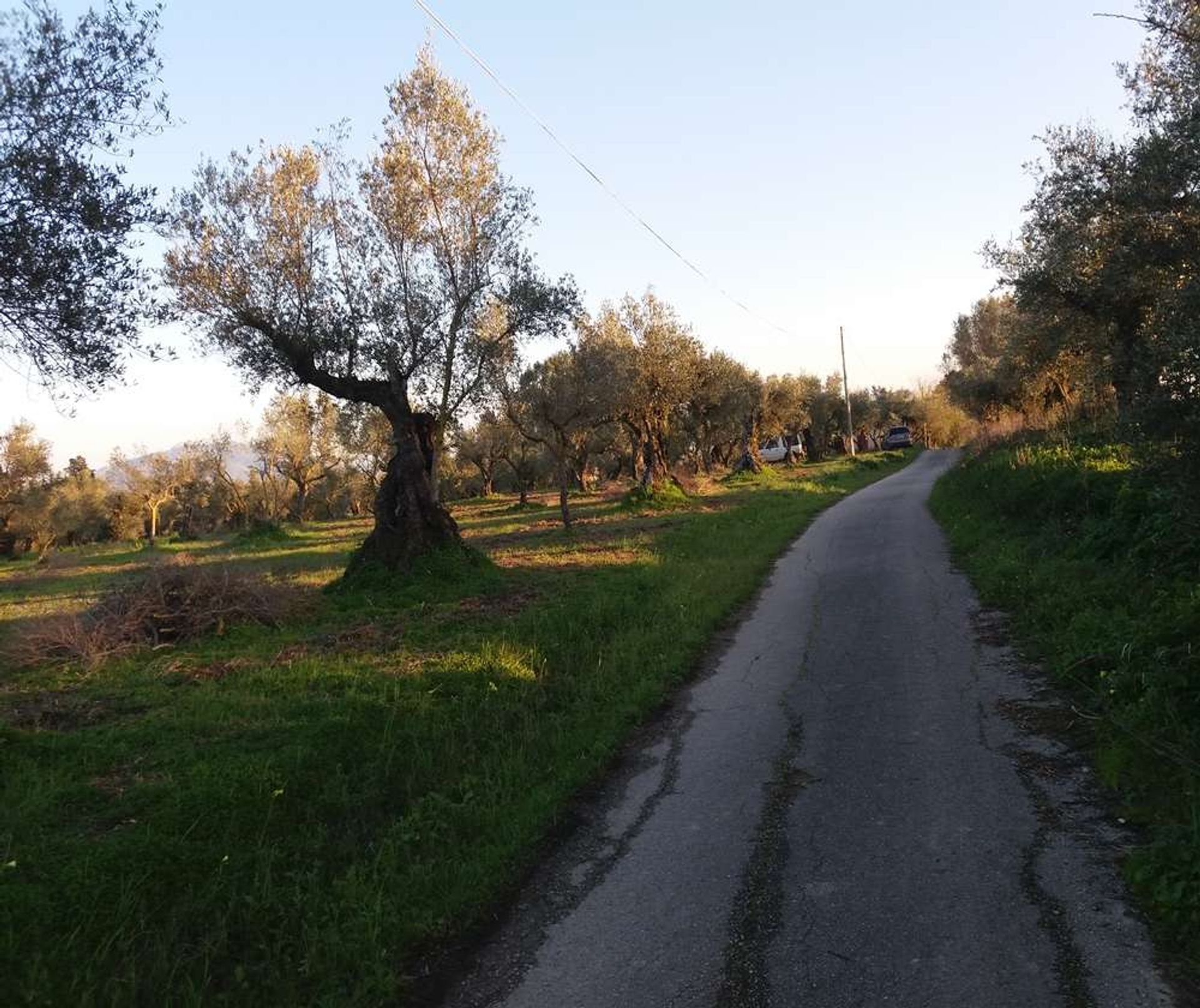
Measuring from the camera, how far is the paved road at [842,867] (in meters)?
3.56

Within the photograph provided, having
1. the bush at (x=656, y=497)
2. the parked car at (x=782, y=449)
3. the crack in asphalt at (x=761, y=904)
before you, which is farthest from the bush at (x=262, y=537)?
the parked car at (x=782, y=449)

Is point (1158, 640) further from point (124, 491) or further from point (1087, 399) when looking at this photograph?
point (124, 491)

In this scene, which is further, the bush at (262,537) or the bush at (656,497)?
the bush at (262,537)

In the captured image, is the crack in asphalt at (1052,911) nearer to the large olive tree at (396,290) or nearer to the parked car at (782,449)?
the large olive tree at (396,290)

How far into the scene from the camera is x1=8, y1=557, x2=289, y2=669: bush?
31.9 feet

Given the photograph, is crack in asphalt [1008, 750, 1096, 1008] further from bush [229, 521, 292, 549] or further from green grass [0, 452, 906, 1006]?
bush [229, 521, 292, 549]

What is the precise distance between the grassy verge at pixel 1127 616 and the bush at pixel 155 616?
990 cm

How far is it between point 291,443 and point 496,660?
5331cm

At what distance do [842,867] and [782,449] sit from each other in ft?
228

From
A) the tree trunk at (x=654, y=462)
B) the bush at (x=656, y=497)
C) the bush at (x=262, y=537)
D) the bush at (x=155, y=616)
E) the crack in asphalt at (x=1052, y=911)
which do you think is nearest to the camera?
the crack in asphalt at (x=1052, y=911)

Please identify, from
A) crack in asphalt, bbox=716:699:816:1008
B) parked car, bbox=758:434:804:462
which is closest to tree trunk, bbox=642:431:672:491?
crack in asphalt, bbox=716:699:816:1008

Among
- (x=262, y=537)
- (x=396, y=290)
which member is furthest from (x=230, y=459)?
(x=396, y=290)

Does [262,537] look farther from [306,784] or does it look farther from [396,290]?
[306,784]

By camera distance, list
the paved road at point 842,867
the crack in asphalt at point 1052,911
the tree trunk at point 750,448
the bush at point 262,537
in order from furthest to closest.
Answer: the tree trunk at point 750,448 → the bush at point 262,537 → the paved road at point 842,867 → the crack in asphalt at point 1052,911
